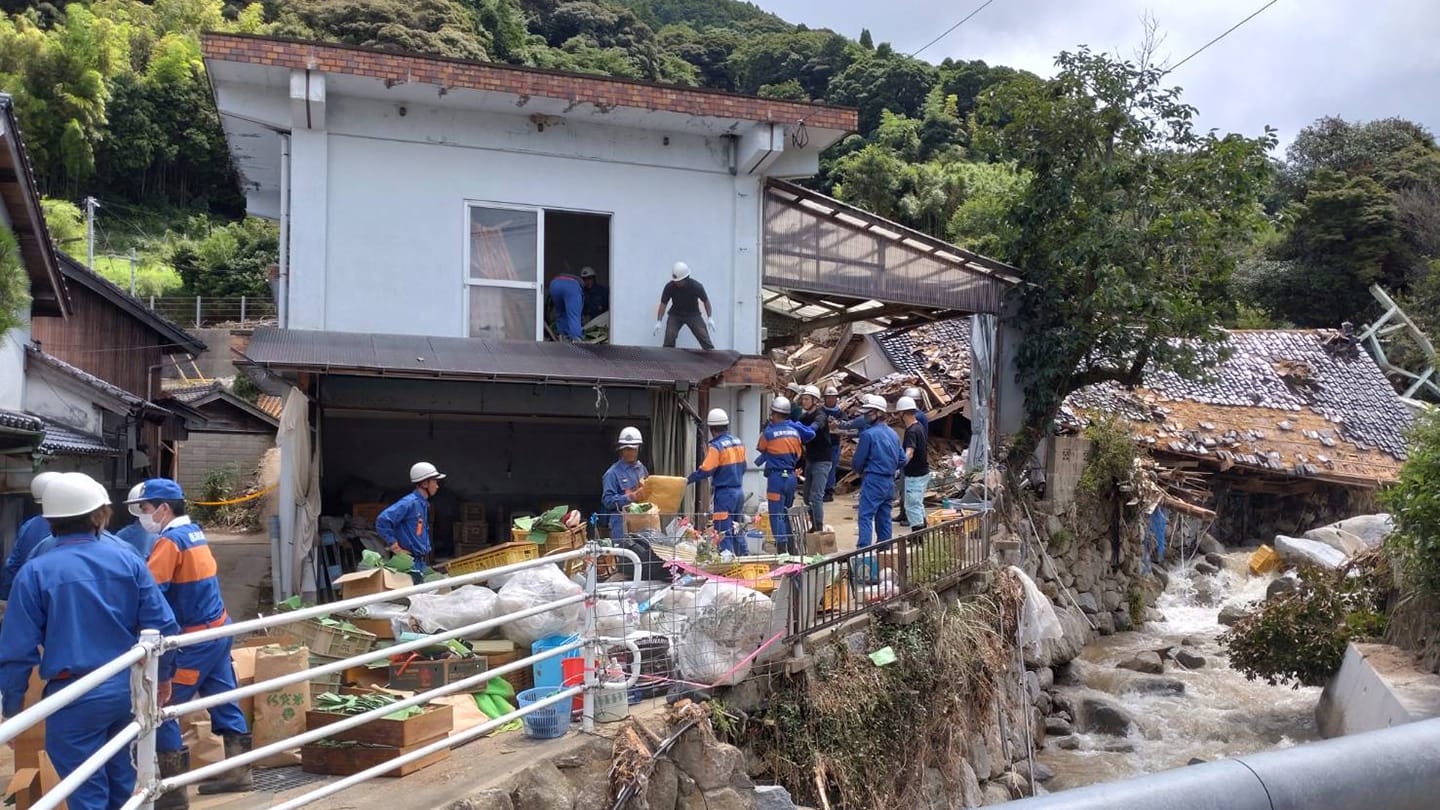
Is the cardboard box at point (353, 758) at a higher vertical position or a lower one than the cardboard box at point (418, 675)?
lower

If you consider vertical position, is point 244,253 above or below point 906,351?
above

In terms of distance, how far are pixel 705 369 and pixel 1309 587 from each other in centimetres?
828

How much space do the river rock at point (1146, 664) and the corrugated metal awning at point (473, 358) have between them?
8279mm

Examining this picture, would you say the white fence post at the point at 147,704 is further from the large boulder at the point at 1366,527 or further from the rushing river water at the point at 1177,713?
the large boulder at the point at 1366,527

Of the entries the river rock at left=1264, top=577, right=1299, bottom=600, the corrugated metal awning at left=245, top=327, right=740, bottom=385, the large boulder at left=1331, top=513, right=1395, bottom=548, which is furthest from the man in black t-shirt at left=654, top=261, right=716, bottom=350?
the large boulder at left=1331, top=513, right=1395, bottom=548

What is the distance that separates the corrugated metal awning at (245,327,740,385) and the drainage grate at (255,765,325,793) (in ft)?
17.3

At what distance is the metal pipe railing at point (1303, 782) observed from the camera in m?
2.30

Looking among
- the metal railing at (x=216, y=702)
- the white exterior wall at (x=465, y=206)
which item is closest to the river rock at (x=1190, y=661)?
the white exterior wall at (x=465, y=206)

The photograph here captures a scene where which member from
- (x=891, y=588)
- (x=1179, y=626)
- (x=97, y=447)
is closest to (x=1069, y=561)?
(x=1179, y=626)

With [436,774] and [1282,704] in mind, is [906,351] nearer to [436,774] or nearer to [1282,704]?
[1282,704]

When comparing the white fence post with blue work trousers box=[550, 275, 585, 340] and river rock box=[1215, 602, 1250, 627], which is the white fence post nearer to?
blue work trousers box=[550, 275, 585, 340]

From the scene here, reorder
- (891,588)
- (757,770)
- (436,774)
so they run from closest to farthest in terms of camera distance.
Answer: (436,774) < (757,770) < (891,588)

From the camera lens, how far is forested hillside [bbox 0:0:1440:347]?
36000 millimetres

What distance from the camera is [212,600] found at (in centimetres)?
617
